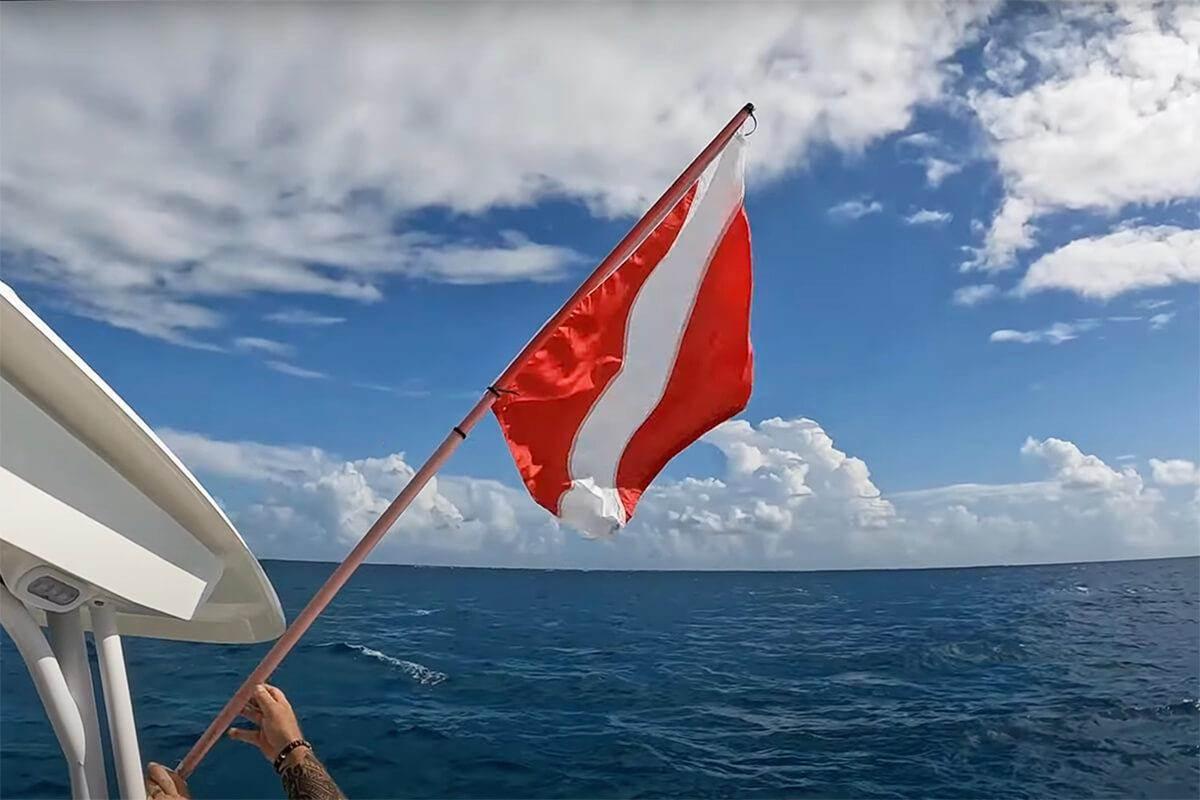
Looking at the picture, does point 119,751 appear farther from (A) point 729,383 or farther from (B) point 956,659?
(B) point 956,659

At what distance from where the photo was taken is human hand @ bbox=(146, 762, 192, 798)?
6.40 feet

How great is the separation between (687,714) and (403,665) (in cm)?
621

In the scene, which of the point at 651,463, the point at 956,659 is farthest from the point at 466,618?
the point at 651,463

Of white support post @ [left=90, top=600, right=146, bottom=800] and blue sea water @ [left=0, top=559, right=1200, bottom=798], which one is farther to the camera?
blue sea water @ [left=0, top=559, right=1200, bottom=798]

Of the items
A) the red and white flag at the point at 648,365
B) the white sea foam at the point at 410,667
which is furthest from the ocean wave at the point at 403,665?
the red and white flag at the point at 648,365

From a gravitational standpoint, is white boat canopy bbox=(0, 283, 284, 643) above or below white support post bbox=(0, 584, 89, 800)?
above

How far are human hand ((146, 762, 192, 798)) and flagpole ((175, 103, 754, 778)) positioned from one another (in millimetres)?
30

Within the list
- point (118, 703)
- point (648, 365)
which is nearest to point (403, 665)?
point (648, 365)

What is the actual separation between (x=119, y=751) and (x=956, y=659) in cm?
2008

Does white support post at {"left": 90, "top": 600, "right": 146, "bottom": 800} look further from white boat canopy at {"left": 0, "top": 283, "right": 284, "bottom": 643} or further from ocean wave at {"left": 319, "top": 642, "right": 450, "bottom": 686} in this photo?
ocean wave at {"left": 319, "top": 642, "right": 450, "bottom": 686}

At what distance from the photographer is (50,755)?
9.21 meters

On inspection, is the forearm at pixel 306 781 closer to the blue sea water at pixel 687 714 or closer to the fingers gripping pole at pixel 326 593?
the fingers gripping pole at pixel 326 593

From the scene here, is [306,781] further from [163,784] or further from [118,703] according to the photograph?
[118,703]

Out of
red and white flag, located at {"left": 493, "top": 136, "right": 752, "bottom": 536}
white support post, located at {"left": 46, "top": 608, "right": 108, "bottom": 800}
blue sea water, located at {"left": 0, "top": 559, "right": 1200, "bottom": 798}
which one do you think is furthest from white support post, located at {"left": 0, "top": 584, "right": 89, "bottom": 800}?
blue sea water, located at {"left": 0, "top": 559, "right": 1200, "bottom": 798}
